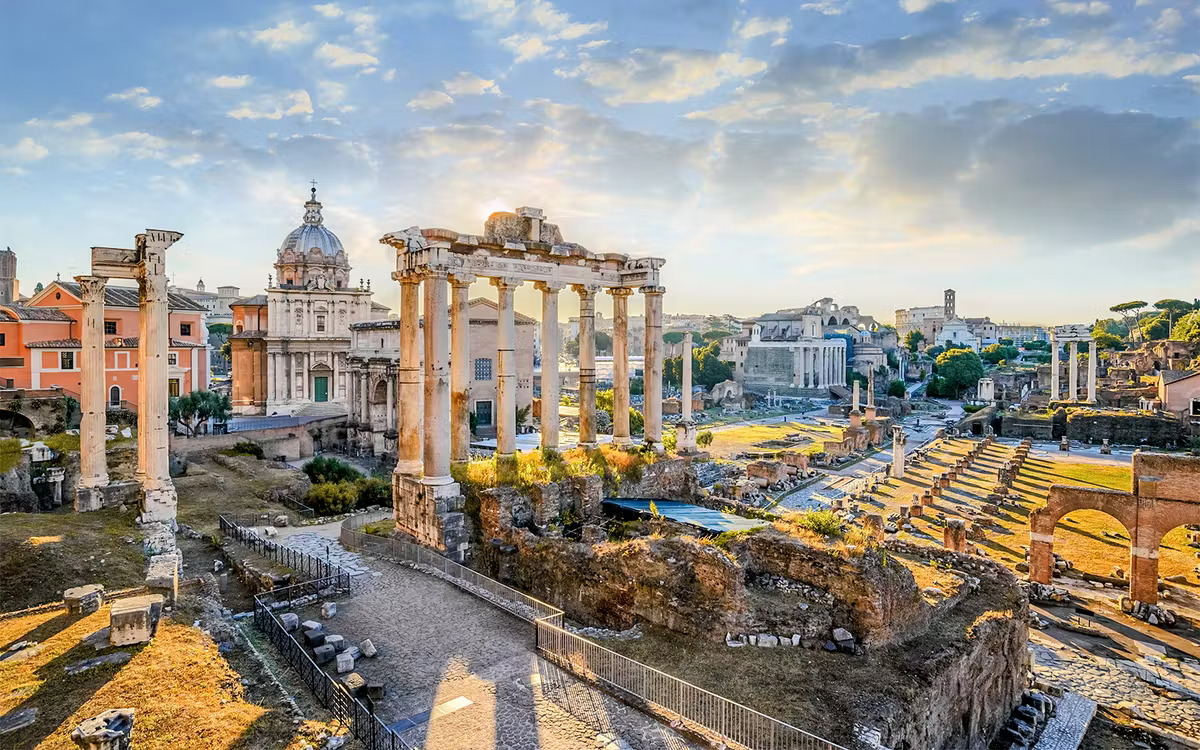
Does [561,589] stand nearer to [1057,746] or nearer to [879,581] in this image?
[879,581]

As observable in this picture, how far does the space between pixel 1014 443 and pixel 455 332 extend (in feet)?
184

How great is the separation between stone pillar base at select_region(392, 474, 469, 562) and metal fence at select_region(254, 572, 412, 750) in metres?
2.48

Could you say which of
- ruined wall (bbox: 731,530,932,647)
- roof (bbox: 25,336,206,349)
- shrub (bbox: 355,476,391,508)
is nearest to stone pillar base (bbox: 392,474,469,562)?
ruined wall (bbox: 731,530,932,647)

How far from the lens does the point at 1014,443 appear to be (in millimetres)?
56531

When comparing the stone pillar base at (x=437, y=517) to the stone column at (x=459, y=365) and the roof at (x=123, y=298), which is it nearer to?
the stone column at (x=459, y=365)

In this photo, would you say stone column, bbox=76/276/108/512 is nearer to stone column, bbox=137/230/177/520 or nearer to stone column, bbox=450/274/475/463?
stone column, bbox=137/230/177/520

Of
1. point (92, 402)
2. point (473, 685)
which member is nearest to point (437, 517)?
point (473, 685)

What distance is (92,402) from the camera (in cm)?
1870

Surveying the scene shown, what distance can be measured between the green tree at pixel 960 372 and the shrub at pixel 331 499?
94.7 meters

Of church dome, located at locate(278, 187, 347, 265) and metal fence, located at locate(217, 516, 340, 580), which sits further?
church dome, located at locate(278, 187, 347, 265)

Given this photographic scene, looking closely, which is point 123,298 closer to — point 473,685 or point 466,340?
point 466,340

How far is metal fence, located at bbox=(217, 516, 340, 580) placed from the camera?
1468cm

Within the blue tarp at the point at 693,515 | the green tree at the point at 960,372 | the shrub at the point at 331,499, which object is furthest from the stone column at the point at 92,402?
the green tree at the point at 960,372

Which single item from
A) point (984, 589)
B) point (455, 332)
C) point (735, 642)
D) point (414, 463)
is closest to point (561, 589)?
point (735, 642)
